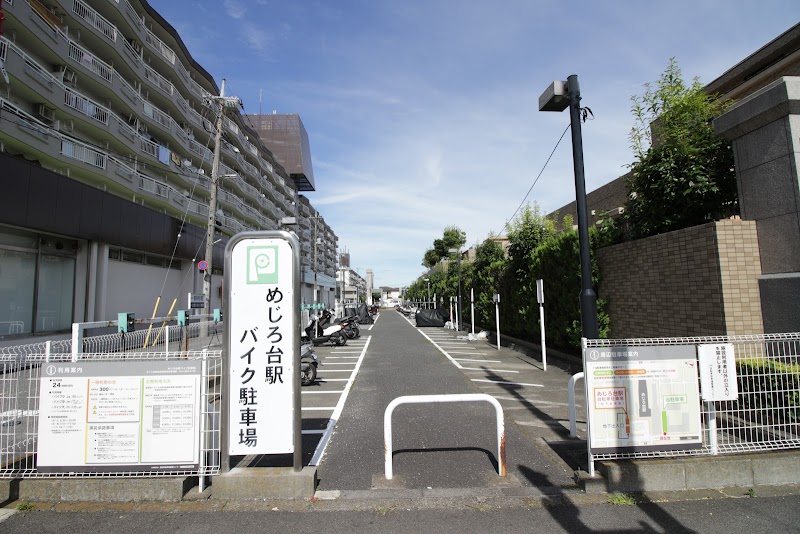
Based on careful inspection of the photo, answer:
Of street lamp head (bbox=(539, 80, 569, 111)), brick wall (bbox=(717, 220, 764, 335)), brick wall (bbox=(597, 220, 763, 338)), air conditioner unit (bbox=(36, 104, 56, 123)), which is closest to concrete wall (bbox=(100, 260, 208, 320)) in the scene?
air conditioner unit (bbox=(36, 104, 56, 123))

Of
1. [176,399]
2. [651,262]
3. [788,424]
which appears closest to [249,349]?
[176,399]

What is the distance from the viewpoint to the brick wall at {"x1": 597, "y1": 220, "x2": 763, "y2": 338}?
251 inches

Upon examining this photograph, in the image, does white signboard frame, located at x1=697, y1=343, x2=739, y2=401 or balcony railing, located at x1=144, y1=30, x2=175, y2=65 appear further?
balcony railing, located at x1=144, y1=30, x2=175, y2=65

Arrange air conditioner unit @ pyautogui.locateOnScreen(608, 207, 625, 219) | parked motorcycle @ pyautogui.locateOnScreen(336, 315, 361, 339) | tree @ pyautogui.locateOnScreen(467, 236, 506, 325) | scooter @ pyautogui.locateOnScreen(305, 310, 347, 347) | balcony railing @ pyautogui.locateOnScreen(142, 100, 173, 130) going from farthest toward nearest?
balcony railing @ pyautogui.locateOnScreen(142, 100, 173, 130) < tree @ pyautogui.locateOnScreen(467, 236, 506, 325) < parked motorcycle @ pyautogui.locateOnScreen(336, 315, 361, 339) < scooter @ pyautogui.locateOnScreen(305, 310, 347, 347) < air conditioner unit @ pyautogui.locateOnScreen(608, 207, 625, 219)

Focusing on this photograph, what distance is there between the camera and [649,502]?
3.83 m

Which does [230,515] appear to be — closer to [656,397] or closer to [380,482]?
[380,482]

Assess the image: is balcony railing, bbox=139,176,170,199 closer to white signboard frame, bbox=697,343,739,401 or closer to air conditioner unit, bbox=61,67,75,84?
air conditioner unit, bbox=61,67,75,84

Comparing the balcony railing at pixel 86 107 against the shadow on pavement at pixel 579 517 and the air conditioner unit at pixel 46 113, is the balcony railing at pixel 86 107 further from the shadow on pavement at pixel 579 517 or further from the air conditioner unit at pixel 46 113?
the shadow on pavement at pixel 579 517

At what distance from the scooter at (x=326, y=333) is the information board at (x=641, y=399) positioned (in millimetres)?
14568

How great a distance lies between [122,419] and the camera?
3934 mm

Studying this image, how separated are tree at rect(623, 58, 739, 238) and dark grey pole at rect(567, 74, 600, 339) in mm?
3191

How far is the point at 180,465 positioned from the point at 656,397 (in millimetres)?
4571

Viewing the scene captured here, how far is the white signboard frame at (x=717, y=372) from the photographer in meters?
4.16

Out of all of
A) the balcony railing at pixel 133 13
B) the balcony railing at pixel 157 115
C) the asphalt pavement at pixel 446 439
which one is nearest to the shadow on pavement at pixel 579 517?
the asphalt pavement at pixel 446 439
